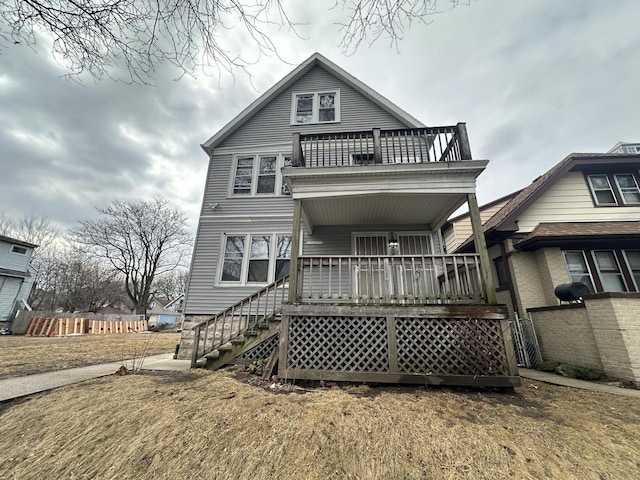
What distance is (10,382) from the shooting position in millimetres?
4371

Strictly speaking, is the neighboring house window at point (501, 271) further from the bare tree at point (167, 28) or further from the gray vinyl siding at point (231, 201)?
the bare tree at point (167, 28)

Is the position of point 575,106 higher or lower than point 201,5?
higher

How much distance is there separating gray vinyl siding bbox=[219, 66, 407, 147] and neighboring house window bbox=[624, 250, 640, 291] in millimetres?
7656

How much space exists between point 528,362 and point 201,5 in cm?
997

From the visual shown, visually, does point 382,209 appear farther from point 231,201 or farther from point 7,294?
point 7,294

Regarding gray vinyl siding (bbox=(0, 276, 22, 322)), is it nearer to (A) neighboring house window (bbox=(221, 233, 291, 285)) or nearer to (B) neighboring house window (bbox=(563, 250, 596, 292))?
(A) neighboring house window (bbox=(221, 233, 291, 285))

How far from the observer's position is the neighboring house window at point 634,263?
7.18m

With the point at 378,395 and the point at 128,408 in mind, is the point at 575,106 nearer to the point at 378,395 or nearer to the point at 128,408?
Result: the point at 378,395

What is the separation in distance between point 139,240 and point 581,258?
110ft

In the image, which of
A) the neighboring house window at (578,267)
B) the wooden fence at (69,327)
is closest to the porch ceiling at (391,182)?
the neighboring house window at (578,267)

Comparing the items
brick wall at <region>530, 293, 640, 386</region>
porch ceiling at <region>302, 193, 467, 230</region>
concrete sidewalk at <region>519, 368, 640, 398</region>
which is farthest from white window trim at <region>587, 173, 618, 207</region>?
concrete sidewalk at <region>519, 368, 640, 398</region>

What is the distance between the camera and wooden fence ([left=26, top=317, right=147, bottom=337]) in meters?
15.1

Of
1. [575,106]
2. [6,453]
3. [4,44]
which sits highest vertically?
[575,106]

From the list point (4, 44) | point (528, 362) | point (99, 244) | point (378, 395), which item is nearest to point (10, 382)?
point (4, 44)
